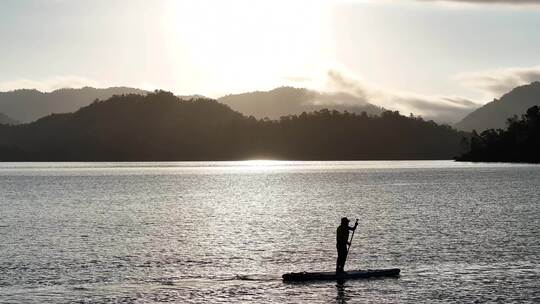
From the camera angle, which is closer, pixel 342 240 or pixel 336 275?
pixel 336 275

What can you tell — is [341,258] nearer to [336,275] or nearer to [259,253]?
[336,275]

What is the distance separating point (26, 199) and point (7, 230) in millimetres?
79826

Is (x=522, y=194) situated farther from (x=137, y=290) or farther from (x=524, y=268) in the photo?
(x=137, y=290)

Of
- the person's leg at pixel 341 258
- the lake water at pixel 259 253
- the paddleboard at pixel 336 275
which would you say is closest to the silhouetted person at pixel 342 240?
the person's leg at pixel 341 258

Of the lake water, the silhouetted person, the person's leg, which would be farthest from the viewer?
the person's leg

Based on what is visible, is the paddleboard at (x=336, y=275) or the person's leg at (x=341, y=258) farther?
the person's leg at (x=341, y=258)

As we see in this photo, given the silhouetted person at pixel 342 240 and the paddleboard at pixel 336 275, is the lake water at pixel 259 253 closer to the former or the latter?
the paddleboard at pixel 336 275

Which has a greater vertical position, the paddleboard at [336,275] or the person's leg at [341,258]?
the person's leg at [341,258]

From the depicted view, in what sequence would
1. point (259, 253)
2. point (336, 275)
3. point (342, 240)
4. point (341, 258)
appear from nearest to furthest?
point (336, 275) → point (342, 240) → point (341, 258) → point (259, 253)

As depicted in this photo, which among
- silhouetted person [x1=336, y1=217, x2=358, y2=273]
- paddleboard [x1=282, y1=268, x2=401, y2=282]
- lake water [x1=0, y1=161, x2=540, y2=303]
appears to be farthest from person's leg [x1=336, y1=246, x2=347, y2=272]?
lake water [x1=0, y1=161, x2=540, y2=303]

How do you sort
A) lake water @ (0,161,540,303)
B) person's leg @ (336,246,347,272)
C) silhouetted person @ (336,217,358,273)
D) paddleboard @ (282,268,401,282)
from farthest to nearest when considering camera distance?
1. person's leg @ (336,246,347,272)
2. silhouetted person @ (336,217,358,273)
3. paddleboard @ (282,268,401,282)
4. lake water @ (0,161,540,303)

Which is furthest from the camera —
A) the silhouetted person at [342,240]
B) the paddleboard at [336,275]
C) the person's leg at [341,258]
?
the person's leg at [341,258]

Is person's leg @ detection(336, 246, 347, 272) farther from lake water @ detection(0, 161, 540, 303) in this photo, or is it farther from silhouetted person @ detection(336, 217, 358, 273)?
lake water @ detection(0, 161, 540, 303)

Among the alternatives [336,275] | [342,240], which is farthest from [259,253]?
[342,240]
